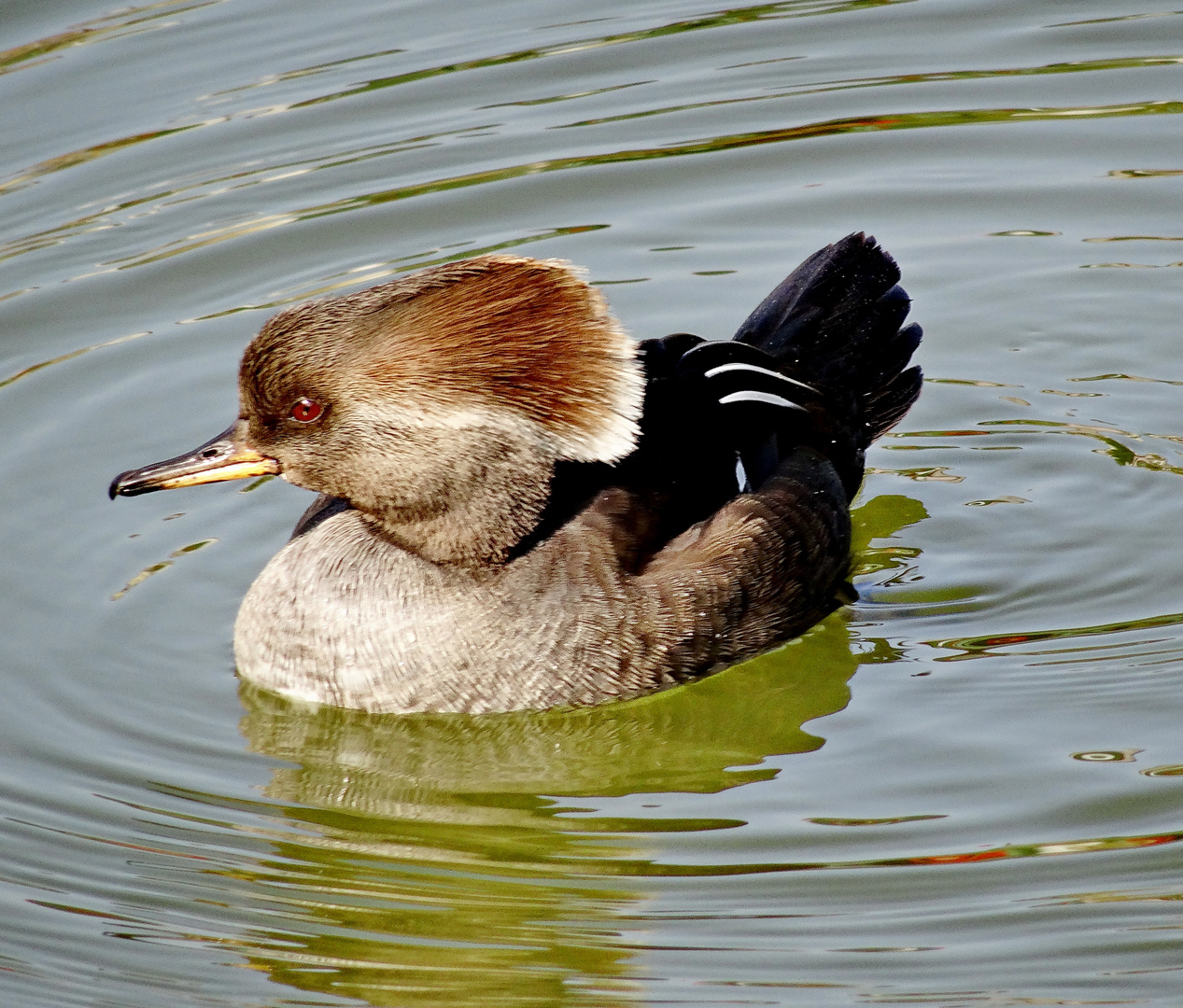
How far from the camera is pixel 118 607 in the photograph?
7.52 metres

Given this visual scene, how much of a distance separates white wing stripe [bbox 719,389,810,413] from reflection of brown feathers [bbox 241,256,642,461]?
0.94m

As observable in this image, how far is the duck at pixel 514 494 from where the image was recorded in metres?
6.24

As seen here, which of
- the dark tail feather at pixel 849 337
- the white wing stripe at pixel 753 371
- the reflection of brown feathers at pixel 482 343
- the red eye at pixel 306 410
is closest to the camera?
the reflection of brown feathers at pixel 482 343

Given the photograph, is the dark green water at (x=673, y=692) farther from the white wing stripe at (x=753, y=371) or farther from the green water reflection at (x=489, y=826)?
the white wing stripe at (x=753, y=371)

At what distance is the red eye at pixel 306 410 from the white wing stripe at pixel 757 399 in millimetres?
1745

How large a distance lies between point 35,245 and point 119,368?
1.44 m

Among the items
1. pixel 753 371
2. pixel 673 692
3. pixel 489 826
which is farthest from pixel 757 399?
pixel 489 826

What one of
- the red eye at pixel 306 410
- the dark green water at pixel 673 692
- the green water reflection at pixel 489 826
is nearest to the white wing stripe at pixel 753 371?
the dark green water at pixel 673 692

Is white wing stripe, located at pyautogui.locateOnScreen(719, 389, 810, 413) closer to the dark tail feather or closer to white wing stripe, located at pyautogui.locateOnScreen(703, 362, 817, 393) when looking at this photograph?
white wing stripe, located at pyautogui.locateOnScreen(703, 362, 817, 393)

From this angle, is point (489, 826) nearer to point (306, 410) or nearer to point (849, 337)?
point (306, 410)

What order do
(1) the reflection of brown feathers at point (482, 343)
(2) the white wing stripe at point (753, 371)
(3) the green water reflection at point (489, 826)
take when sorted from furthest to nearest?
1. (2) the white wing stripe at point (753, 371)
2. (1) the reflection of brown feathers at point (482, 343)
3. (3) the green water reflection at point (489, 826)

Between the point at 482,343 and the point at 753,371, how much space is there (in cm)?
155

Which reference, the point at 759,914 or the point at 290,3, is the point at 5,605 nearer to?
the point at 759,914

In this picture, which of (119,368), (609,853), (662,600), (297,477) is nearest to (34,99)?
(119,368)
